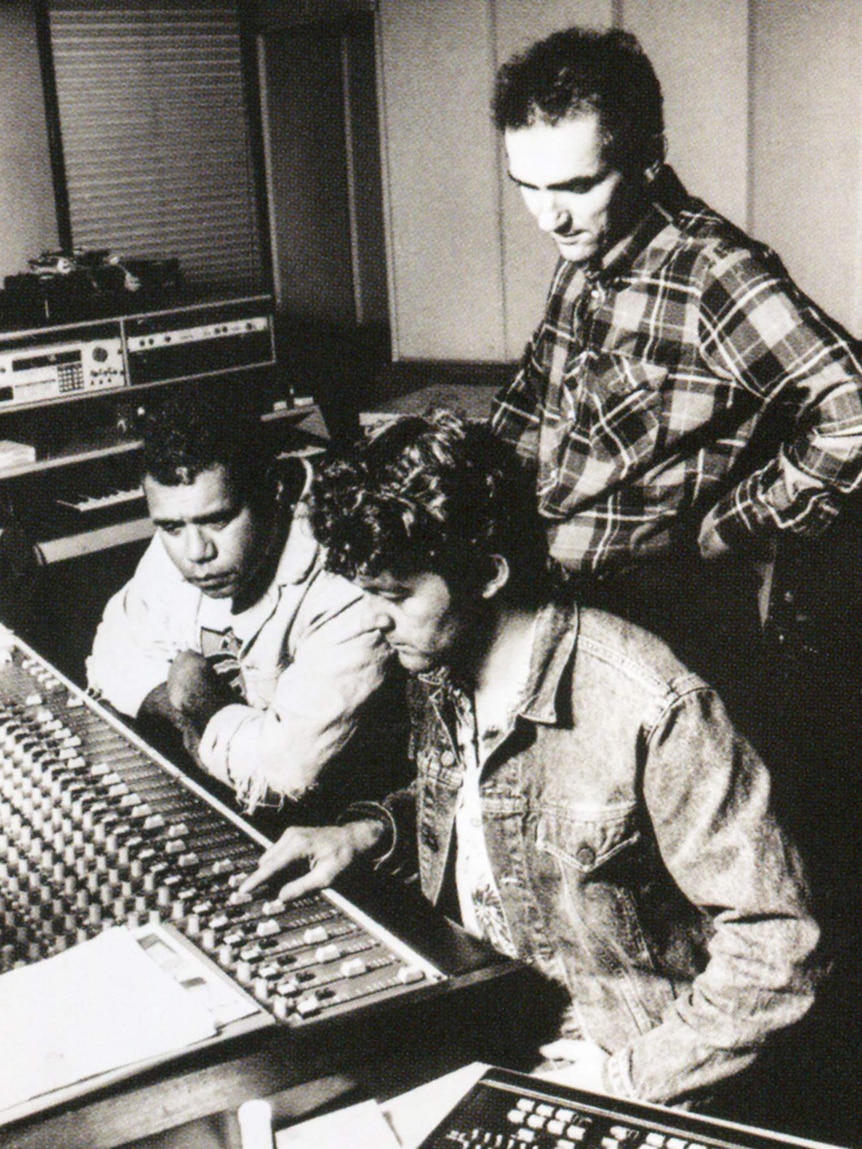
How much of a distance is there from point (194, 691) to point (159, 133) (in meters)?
3.32

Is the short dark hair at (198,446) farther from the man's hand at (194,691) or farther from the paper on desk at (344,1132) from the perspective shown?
the paper on desk at (344,1132)

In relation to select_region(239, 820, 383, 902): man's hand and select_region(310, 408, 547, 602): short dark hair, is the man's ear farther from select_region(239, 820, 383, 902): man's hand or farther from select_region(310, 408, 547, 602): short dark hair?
select_region(239, 820, 383, 902): man's hand

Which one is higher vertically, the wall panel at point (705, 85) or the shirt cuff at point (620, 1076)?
the wall panel at point (705, 85)

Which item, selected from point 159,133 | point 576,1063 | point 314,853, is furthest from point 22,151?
point 576,1063

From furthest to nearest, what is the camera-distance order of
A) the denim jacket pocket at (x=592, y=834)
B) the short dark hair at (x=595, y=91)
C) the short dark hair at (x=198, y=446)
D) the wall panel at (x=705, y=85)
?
1. the wall panel at (x=705, y=85)
2. the short dark hair at (x=198, y=446)
3. the short dark hair at (x=595, y=91)
4. the denim jacket pocket at (x=592, y=834)

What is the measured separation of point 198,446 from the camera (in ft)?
7.00

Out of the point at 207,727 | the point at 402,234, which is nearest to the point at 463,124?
the point at 402,234

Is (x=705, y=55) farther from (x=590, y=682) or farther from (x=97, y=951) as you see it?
(x=97, y=951)

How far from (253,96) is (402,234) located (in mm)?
1203

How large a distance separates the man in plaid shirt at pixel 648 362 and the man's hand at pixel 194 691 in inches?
24.8

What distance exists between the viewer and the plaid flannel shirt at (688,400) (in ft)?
6.15

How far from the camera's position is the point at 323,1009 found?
47.4 inches

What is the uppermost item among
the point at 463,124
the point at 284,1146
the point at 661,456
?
the point at 463,124

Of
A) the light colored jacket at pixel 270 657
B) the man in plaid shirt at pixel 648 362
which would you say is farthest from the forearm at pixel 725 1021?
the man in plaid shirt at pixel 648 362
